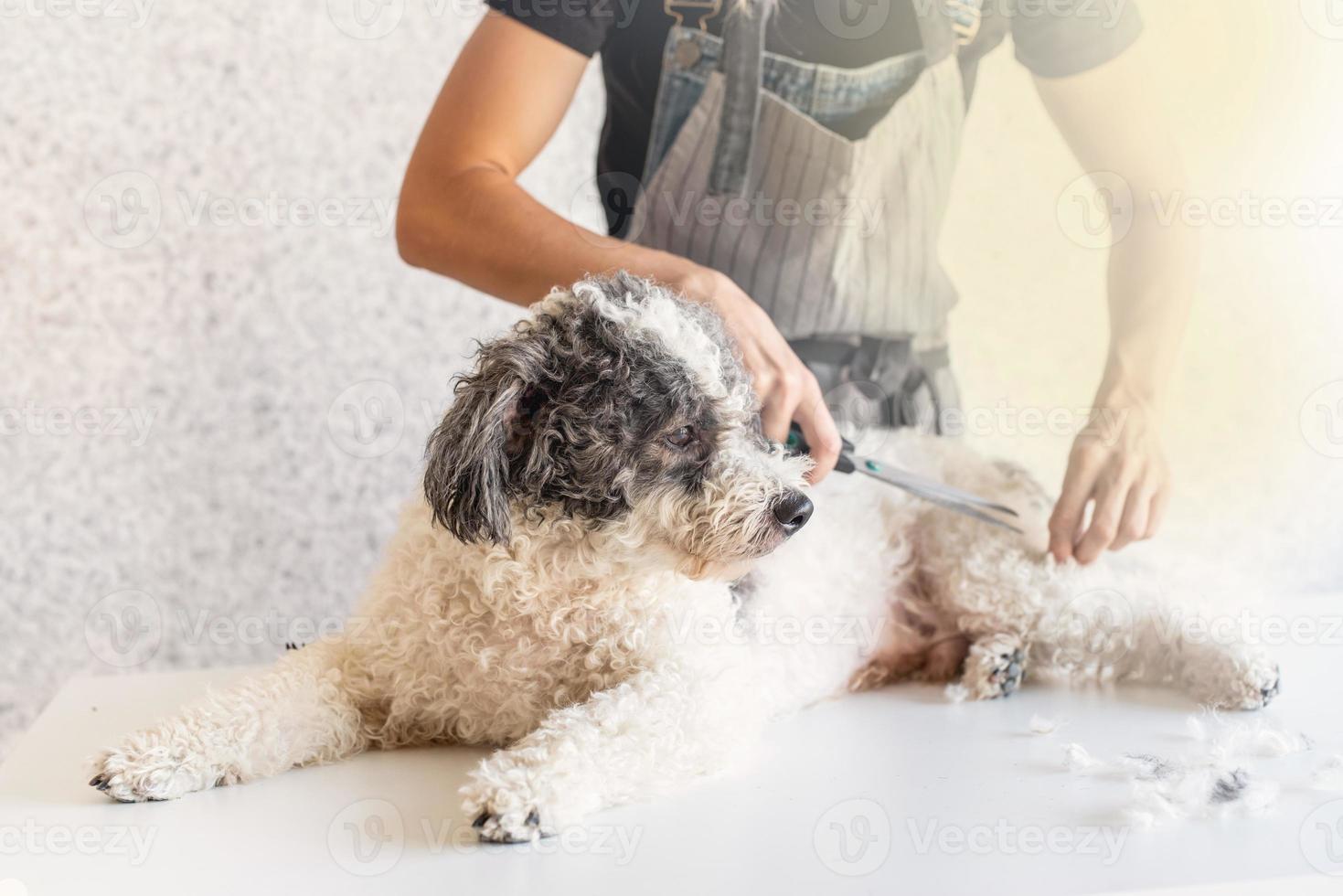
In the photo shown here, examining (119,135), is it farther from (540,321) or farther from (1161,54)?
(1161,54)

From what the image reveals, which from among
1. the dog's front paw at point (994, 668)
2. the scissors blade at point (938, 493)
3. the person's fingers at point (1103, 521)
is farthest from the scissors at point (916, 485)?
the dog's front paw at point (994, 668)

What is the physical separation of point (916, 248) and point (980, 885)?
5.60ft

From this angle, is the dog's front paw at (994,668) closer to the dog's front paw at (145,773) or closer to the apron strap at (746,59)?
the apron strap at (746,59)

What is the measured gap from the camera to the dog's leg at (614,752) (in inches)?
49.6

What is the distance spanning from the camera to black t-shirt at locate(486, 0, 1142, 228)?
7.04ft

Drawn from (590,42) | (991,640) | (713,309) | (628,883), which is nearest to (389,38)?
(590,42)

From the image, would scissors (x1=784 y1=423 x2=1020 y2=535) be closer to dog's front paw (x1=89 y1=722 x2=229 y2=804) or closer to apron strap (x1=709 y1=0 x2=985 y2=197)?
apron strap (x1=709 y1=0 x2=985 y2=197)

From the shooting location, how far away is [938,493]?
1.93m

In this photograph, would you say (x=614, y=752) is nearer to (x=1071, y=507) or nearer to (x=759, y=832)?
(x=759, y=832)

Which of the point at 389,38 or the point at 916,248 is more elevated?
the point at 389,38

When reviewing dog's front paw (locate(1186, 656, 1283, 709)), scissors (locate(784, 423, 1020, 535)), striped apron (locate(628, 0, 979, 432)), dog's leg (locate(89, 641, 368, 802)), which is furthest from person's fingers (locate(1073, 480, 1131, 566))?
dog's leg (locate(89, 641, 368, 802))

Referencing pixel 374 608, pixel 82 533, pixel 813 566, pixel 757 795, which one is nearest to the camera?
pixel 757 795

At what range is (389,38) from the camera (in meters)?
2.84

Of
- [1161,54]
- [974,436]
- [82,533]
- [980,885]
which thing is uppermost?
[1161,54]
